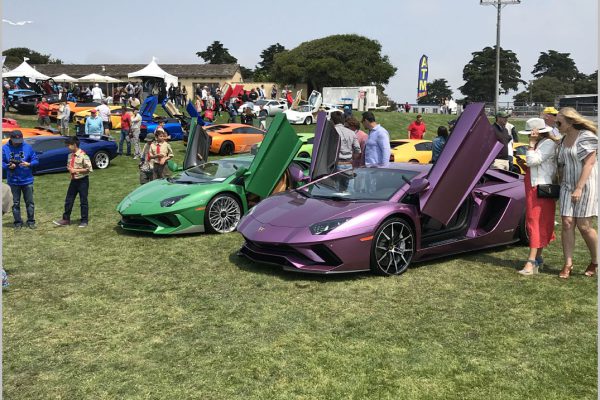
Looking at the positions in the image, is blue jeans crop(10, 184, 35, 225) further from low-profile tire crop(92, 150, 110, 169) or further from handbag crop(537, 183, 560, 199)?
handbag crop(537, 183, 560, 199)

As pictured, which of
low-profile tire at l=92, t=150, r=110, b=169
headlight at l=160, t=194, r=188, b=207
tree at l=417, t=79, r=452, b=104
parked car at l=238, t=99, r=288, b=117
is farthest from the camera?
tree at l=417, t=79, r=452, b=104

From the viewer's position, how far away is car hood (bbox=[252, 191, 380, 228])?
612 centimetres

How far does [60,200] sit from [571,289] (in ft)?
33.9

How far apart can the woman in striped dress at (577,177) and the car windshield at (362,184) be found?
1.70m

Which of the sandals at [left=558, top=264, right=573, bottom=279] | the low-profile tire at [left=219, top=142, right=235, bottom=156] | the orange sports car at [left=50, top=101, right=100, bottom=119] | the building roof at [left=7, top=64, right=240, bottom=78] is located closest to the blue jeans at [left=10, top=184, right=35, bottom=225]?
the sandals at [left=558, top=264, right=573, bottom=279]

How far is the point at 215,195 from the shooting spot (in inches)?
328

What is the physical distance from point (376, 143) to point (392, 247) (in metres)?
3.15

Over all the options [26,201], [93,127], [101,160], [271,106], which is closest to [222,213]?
[26,201]

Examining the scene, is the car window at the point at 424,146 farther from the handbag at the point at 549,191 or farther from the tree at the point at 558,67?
the tree at the point at 558,67

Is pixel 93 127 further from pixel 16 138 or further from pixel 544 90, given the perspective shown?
pixel 544 90

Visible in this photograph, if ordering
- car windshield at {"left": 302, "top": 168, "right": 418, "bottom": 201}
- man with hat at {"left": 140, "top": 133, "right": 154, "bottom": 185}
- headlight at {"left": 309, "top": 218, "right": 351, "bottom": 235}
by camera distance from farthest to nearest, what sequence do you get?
man with hat at {"left": 140, "top": 133, "right": 154, "bottom": 185}
car windshield at {"left": 302, "top": 168, "right": 418, "bottom": 201}
headlight at {"left": 309, "top": 218, "right": 351, "bottom": 235}

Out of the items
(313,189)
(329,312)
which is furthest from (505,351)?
(313,189)

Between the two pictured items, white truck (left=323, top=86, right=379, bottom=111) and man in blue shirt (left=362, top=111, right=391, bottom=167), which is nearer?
man in blue shirt (left=362, top=111, right=391, bottom=167)

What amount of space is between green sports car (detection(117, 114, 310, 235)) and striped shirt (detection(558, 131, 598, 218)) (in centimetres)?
366
